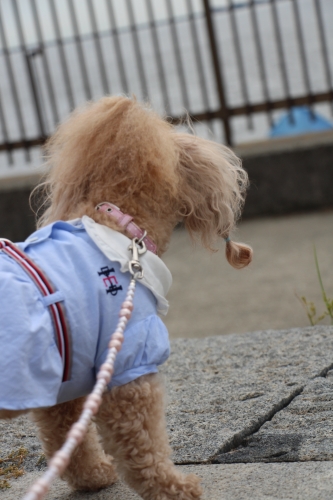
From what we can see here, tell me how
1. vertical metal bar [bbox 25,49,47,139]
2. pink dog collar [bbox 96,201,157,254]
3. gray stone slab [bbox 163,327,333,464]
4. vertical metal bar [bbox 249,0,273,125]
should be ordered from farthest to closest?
1. vertical metal bar [bbox 25,49,47,139]
2. vertical metal bar [bbox 249,0,273,125]
3. gray stone slab [bbox 163,327,333,464]
4. pink dog collar [bbox 96,201,157,254]

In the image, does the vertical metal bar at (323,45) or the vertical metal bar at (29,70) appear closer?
the vertical metal bar at (323,45)

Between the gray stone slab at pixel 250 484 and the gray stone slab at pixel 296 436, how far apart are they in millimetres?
68

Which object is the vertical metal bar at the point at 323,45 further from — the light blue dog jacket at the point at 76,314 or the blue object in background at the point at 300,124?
the light blue dog jacket at the point at 76,314

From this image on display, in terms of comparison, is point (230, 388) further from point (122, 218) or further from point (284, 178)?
point (284, 178)

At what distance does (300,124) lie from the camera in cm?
814

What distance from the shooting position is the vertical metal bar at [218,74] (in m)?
7.86

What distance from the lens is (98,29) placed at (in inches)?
315

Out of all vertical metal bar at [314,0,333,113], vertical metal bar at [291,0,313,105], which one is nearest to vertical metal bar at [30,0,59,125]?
vertical metal bar at [291,0,313,105]

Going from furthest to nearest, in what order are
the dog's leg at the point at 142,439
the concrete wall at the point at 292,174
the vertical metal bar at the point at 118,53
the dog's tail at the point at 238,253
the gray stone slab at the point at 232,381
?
the vertical metal bar at the point at 118,53
the concrete wall at the point at 292,174
the gray stone slab at the point at 232,381
the dog's tail at the point at 238,253
the dog's leg at the point at 142,439

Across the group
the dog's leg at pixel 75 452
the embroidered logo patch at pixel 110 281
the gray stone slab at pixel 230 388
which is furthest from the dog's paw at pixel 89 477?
the embroidered logo patch at pixel 110 281

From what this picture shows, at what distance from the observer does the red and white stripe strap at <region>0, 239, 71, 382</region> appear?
1880 millimetres

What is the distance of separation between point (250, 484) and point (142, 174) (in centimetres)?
96

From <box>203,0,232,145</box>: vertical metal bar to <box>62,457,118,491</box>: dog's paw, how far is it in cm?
610

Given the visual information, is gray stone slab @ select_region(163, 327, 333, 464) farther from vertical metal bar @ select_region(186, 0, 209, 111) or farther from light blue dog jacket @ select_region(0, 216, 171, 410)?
vertical metal bar @ select_region(186, 0, 209, 111)
